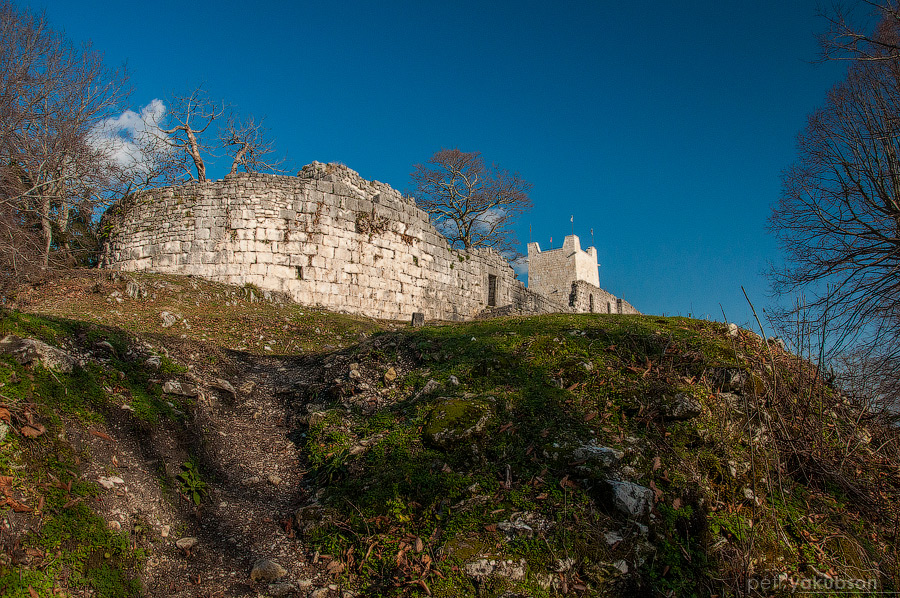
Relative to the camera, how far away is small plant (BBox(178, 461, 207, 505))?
4.38 meters

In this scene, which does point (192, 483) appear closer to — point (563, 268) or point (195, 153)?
point (195, 153)

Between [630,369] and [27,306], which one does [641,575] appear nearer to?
[630,369]

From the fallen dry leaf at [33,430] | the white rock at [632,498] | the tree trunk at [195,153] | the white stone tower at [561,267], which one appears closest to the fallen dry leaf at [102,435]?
the fallen dry leaf at [33,430]

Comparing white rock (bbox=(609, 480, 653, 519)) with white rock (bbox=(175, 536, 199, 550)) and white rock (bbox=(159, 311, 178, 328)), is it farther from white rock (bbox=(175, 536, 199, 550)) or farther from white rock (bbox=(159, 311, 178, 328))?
white rock (bbox=(159, 311, 178, 328))

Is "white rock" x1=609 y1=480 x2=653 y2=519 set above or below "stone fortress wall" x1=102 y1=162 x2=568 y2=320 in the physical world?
below

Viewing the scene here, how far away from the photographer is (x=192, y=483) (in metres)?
4.48

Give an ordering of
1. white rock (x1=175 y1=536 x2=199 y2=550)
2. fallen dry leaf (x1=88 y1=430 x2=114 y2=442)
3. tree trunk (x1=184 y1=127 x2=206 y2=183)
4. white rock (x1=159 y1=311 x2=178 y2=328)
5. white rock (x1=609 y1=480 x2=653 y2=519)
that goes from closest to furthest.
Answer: white rock (x1=175 y1=536 x2=199 y2=550) < white rock (x1=609 y1=480 x2=653 y2=519) < fallen dry leaf (x1=88 y1=430 x2=114 y2=442) < white rock (x1=159 y1=311 x2=178 y2=328) < tree trunk (x1=184 y1=127 x2=206 y2=183)

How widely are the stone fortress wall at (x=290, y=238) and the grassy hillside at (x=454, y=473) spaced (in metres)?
6.45

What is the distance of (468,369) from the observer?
621 cm

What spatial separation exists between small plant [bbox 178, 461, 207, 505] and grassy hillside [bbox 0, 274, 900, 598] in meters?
0.02

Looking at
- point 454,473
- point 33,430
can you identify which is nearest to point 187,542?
point 33,430

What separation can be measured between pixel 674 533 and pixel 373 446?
2854 mm

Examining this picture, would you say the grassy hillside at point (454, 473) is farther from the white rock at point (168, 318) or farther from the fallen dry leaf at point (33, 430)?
the white rock at point (168, 318)

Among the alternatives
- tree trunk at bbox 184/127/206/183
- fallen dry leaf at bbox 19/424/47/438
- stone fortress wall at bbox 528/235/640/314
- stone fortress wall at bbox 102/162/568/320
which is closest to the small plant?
fallen dry leaf at bbox 19/424/47/438
